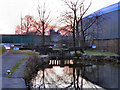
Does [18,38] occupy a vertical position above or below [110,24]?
below

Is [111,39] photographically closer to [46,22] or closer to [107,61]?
[107,61]

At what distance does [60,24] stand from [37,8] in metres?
4.97

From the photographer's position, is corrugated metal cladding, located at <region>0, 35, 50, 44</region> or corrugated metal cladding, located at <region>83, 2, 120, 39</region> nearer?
corrugated metal cladding, located at <region>83, 2, 120, 39</region>

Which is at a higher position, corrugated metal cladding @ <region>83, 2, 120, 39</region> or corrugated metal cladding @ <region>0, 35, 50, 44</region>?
corrugated metal cladding @ <region>83, 2, 120, 39</region>

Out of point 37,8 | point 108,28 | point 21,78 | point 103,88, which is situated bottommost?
point 103,88

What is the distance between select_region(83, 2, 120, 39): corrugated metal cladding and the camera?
87.4 ft

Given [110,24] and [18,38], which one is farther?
[18,38]

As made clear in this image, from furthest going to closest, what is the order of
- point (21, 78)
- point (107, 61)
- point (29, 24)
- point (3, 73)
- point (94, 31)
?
point (29, 24) < point (94, 31) < point (107, 61) < point (3, 73) < point (21, 78)

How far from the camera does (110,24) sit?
28234 millimetres

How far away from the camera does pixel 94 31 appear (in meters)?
32.0

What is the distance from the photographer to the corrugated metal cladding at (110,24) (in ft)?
87.4

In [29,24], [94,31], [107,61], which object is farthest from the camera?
[29,24]

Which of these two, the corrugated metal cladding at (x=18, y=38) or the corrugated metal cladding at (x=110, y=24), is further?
the corrugated metal cladding at (x=18, y=38)

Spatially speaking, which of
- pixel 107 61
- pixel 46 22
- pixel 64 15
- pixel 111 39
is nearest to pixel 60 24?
pixel 64 15
